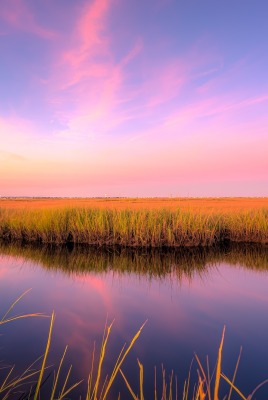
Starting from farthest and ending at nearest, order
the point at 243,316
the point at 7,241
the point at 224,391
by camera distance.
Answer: the point at 7,241 < the point at 243,316 < the point at 224,391

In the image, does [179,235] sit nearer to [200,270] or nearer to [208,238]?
[208,238]

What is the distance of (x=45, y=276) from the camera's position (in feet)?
25.1

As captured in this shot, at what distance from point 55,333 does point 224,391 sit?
234 cm

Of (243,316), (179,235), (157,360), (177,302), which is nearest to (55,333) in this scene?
(157,360)

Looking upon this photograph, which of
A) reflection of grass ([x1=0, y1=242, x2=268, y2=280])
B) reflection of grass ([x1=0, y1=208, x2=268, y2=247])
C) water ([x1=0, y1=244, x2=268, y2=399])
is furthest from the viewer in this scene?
reflection of grass ([x1=0, y1=208, x2=268, y2=247])

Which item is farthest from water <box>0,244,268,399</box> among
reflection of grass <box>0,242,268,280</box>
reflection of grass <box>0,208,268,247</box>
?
reflection of grass <box>0,208,268,247</box>

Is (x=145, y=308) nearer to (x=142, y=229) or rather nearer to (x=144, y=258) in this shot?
(x=144, y=258)

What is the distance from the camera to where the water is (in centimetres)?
363

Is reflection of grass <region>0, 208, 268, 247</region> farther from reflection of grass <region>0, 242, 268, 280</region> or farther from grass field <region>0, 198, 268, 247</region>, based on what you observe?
reflection of grass <region>0, 242, 268, 280</region>

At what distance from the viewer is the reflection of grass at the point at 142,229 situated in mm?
10859

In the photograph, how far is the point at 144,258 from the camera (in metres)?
9.20

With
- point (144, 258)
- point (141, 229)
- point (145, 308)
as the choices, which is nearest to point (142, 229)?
point (141, 229)

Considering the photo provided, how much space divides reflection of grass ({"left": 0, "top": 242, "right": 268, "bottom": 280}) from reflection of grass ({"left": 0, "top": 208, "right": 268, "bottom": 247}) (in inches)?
20.3

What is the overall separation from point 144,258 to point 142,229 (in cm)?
168
